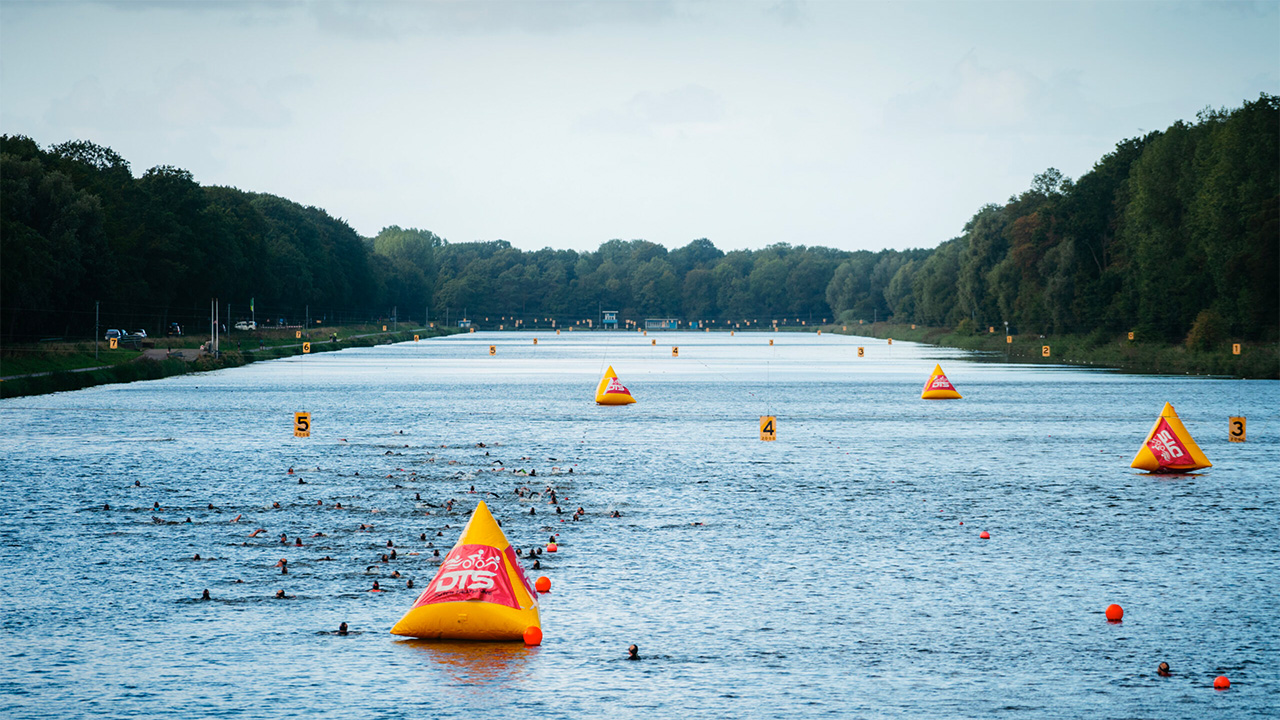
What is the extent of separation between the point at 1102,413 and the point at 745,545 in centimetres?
3058

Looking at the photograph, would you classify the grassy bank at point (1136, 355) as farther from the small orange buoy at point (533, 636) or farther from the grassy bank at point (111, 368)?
the small orange buoy at point (533, 636)

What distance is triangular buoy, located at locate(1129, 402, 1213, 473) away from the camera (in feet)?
90.4

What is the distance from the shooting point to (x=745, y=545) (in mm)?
18391

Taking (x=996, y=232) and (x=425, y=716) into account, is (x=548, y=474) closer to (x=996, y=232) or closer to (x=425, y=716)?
(x=425, y=716)

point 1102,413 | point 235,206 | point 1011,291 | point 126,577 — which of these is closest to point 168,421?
point 126,577

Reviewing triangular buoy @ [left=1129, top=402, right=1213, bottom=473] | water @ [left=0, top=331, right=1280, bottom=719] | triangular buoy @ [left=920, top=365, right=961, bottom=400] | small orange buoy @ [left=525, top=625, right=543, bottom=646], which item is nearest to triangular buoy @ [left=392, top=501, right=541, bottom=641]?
small orange buoy @ [left=525, top=625, right=543, bottom=646]

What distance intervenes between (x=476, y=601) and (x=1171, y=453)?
1924 centimetres

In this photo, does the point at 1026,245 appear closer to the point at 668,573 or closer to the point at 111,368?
the point at 111,368

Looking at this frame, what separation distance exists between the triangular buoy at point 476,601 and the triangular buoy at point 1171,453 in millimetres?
18638

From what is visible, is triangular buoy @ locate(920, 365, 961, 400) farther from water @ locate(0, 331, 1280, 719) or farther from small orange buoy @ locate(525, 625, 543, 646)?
small orange buoy @ locate(525, 625, 543, 646)

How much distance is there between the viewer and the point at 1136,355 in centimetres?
9312

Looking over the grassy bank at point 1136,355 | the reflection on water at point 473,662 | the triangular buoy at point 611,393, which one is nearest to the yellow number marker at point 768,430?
the triangular buoy at point 611,393

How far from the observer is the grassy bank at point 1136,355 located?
76.7 meters

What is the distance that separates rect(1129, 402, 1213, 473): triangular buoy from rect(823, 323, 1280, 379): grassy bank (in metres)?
51.9
